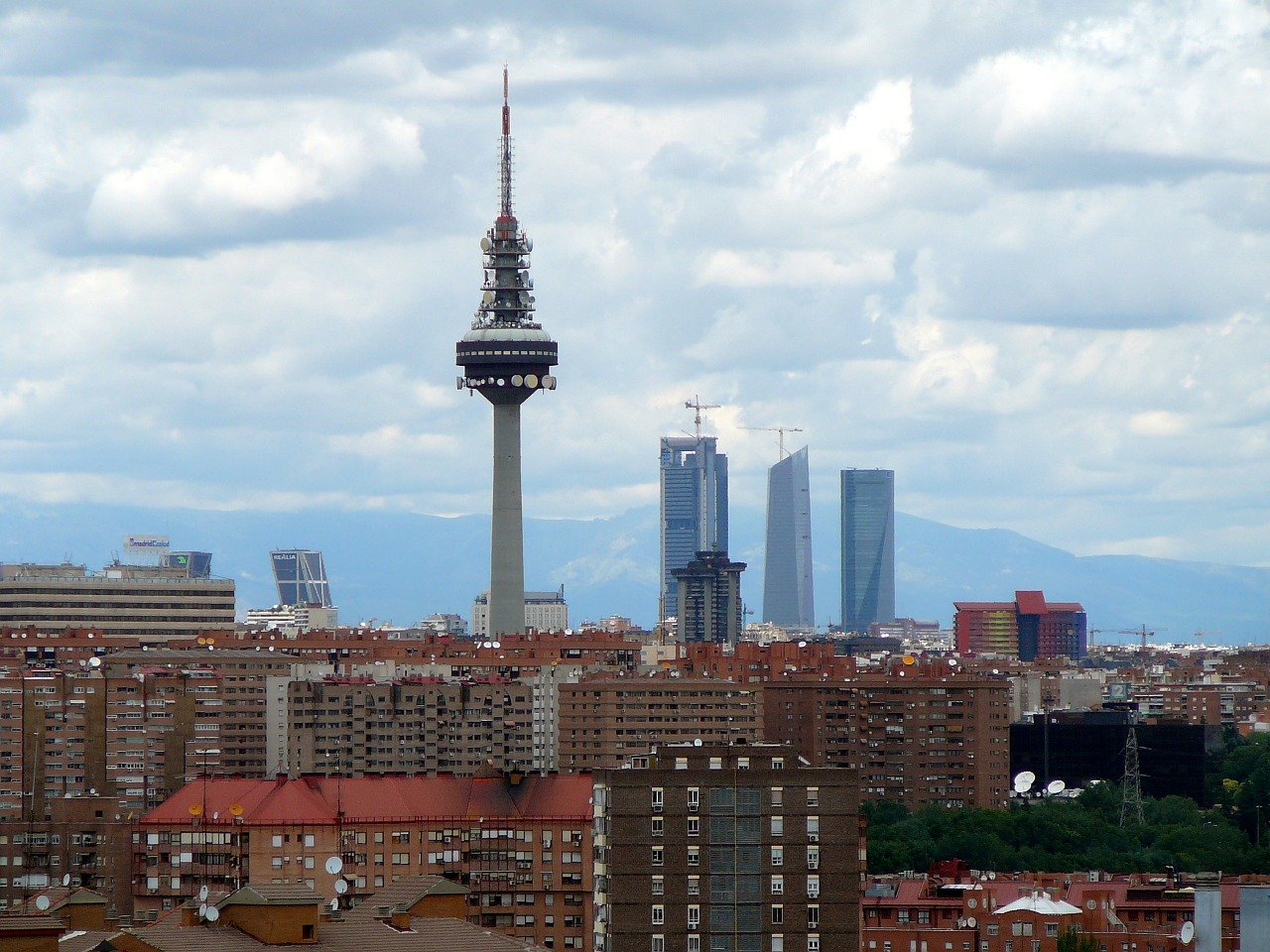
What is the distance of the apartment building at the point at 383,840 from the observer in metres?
110

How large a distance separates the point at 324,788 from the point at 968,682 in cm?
8401

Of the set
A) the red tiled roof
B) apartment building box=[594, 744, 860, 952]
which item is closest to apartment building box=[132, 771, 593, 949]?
the red tiled roof

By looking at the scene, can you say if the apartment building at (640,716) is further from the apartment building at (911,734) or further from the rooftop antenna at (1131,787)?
the rooftop antenna at (1131,787)

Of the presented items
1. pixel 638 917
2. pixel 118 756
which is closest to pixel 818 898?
pixel 638 917

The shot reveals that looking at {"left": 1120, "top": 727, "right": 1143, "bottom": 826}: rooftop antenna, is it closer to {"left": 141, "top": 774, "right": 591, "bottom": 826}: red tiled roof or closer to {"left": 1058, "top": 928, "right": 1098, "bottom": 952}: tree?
{"left": 141, "top": 774, "right": 591, "bottom": 826}: red tiled roof

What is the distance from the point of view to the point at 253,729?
174500 millimetres

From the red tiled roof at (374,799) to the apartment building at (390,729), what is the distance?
143 feet

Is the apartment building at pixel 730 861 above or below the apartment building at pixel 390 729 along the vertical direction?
below

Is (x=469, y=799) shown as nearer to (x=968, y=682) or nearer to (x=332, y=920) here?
(x=332, y=920)

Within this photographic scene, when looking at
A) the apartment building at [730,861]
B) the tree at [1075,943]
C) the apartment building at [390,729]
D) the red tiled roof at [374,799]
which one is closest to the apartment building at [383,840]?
the red tiled roof at [374,799]

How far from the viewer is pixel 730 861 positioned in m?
71.9

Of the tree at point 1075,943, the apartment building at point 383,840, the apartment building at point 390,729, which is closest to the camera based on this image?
the tree at point 1075,943

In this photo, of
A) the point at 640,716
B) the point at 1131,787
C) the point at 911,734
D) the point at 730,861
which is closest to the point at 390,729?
the point at 640,716

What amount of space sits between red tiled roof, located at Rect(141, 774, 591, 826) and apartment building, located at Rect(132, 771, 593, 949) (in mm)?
70
